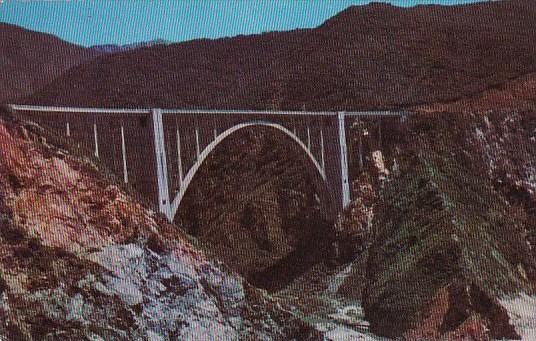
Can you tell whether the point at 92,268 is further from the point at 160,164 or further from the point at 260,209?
the point at 260,209

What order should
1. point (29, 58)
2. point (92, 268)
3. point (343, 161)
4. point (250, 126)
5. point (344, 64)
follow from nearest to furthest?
point (92, 268)
point (29, 58)
point (250, 126)
point (343, 161)
point (344, 64)

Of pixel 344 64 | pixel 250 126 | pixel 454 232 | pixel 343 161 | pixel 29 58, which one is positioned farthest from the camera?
pixel 344 64

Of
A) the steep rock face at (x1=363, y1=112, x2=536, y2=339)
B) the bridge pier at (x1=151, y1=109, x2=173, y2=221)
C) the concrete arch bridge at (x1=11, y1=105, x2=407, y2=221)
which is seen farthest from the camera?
the steep rock face at (x1=363, y1=112, x2=536, y2=339)

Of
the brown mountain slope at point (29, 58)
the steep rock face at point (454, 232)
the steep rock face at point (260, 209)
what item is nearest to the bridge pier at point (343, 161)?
the steep rock face at point (260, 209)

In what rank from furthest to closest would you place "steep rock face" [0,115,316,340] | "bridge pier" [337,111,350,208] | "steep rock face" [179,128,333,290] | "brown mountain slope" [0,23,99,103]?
"bridge pier" [337,111,350,208]
"steep rock face" [179,128,333,290]
"brown mountain slope" [0,23,99,103]
"steep rock face" [0,115,316,340]

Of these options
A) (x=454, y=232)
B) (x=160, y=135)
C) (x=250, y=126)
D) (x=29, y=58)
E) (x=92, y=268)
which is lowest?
(x=454, y=232)

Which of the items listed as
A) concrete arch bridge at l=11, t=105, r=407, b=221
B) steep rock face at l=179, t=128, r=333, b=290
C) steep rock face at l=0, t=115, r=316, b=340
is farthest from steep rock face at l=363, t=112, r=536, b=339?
steep rock face at l=0, t=115, r=316, b=340

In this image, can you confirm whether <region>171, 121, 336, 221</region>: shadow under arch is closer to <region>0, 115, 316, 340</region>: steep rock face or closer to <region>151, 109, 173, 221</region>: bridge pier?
<region>151, 109, 173, 221</region>: bridge pier

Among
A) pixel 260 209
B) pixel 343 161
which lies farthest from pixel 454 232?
pixel 260 209
